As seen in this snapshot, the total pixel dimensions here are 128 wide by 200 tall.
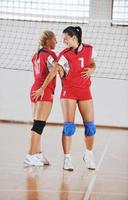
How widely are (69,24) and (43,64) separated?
5.47 metres

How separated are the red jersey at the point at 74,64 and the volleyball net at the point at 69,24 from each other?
5.29 m

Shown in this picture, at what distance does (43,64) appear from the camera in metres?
4.36

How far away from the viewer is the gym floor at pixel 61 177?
10.3 ft

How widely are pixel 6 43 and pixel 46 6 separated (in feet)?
3.86

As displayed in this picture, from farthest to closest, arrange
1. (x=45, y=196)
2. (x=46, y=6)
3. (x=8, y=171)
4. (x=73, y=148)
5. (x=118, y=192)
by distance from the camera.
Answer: (x=46, y=6) → (x=73, y=148) → (x=8, y=171) → (x=118, y=192) → (x=45, y=196)

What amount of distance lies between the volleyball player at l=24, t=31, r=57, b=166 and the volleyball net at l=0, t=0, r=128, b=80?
203 inches

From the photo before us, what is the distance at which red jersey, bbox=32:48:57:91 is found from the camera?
4332 mm

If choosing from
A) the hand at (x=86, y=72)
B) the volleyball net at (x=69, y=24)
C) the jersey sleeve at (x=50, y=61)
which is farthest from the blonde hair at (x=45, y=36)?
the volleyball net at (x=69, y=24)

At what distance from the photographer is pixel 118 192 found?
328 cm

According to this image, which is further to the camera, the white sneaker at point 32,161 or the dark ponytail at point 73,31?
the white sneaker at point 32,161

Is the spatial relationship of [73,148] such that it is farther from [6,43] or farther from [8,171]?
[6,43]

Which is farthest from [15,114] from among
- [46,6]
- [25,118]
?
[46,6]

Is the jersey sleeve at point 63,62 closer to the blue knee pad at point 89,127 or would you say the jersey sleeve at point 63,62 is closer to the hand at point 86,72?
the hand at point 86,72

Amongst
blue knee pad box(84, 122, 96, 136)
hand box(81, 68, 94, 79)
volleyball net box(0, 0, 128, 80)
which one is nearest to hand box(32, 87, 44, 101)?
hand box(81, 68, 94, 79)
